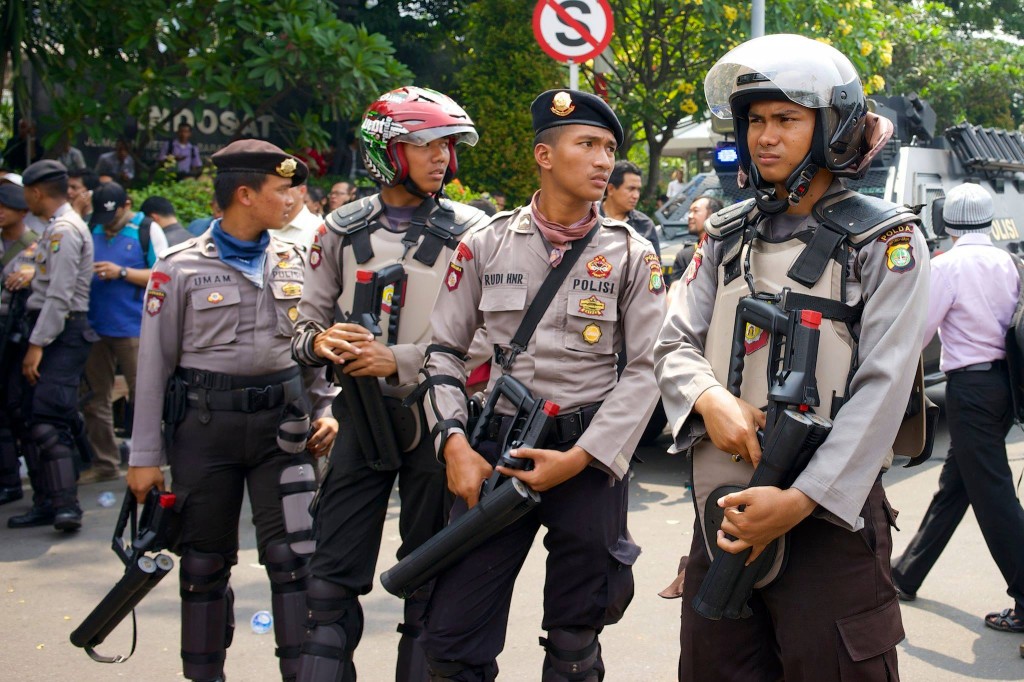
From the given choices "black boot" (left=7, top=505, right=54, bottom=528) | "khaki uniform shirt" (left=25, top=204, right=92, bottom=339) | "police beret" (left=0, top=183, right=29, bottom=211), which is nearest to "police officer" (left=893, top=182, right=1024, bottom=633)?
"black boot" (left=7, top=505, right=54, bottom=528)

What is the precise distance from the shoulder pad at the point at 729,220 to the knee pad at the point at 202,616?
91.2 inches

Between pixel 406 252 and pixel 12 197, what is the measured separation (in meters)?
4.72

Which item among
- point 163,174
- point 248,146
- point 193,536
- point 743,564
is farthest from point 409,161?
point 163,174

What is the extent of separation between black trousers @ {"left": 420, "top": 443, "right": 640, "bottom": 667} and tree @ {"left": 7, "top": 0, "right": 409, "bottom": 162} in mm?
8369

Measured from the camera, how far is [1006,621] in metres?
5.04

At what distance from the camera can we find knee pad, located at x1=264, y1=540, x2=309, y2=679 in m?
4.02

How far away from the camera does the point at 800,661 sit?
2.60 meters

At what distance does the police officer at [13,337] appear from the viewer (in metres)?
7.07

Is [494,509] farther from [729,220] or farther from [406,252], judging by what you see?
[406,252]

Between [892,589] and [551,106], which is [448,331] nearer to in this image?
[551,106]

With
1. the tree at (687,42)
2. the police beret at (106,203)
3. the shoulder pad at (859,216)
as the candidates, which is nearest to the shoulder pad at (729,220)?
the shoulder pad at (859,216)

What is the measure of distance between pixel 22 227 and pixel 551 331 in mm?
5711

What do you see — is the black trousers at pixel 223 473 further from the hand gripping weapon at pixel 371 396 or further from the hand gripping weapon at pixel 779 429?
the hand gripping weapon at pixel 779 429

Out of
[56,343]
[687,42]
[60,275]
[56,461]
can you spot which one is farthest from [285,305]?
[687,42]
